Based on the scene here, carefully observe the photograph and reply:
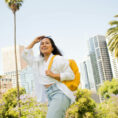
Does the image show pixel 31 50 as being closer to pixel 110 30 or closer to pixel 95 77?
pixel 110 30

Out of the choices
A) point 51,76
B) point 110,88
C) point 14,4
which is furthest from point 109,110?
point 110,88

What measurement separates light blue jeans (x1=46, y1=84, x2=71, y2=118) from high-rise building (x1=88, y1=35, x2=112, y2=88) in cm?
11442

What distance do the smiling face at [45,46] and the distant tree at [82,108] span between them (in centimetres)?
1453

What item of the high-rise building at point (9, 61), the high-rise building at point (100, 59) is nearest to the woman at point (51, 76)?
the high-rise building at point (100, 59)

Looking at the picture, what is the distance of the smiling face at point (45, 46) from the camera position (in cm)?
272

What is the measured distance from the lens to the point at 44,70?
262cm

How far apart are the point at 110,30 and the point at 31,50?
50.5 feet

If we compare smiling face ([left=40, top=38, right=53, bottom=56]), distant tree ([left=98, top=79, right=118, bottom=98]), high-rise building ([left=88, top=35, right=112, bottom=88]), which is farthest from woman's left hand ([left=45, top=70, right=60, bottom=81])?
high-rise building ([left=88, top=35, right=112, bottom=88])

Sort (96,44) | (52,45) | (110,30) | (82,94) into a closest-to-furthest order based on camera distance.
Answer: (52,45) → (110,30) → (82,94) → (96,44)

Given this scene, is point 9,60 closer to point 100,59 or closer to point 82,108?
point 100,59

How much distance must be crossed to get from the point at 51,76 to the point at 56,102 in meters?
0.31

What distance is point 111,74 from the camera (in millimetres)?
116125

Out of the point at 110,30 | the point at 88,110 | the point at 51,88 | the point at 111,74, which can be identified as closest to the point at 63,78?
the point at 51,88

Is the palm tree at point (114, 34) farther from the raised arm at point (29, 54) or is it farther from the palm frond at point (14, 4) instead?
the raised arm at point (29, 54)
